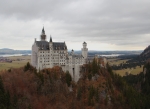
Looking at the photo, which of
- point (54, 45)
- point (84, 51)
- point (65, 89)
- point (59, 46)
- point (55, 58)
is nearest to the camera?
point (65, 89)

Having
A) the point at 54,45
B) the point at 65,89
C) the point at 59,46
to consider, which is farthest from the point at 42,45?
the point at 65,89

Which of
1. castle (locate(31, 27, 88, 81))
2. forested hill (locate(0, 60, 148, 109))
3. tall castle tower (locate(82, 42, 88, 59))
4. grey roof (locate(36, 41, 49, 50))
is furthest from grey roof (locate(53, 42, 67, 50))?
forested hill (locate(0, 60, 148, 109))

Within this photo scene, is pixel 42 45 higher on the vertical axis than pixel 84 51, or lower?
higher

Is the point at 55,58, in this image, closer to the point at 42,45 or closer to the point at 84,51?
the point at 42,45

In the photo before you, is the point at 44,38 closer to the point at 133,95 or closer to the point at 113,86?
the point at 113,86

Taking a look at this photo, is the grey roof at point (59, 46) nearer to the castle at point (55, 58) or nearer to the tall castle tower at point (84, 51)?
the castle at point (55, 58)

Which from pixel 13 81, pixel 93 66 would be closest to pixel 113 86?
pixel 93 66

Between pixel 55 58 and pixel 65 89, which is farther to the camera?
pixel 55 58

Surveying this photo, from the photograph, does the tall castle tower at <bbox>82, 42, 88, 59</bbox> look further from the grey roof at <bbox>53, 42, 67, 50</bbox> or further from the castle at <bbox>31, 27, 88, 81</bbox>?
the grey roof at <bbox>53, 42, 67, 50</bbox>
